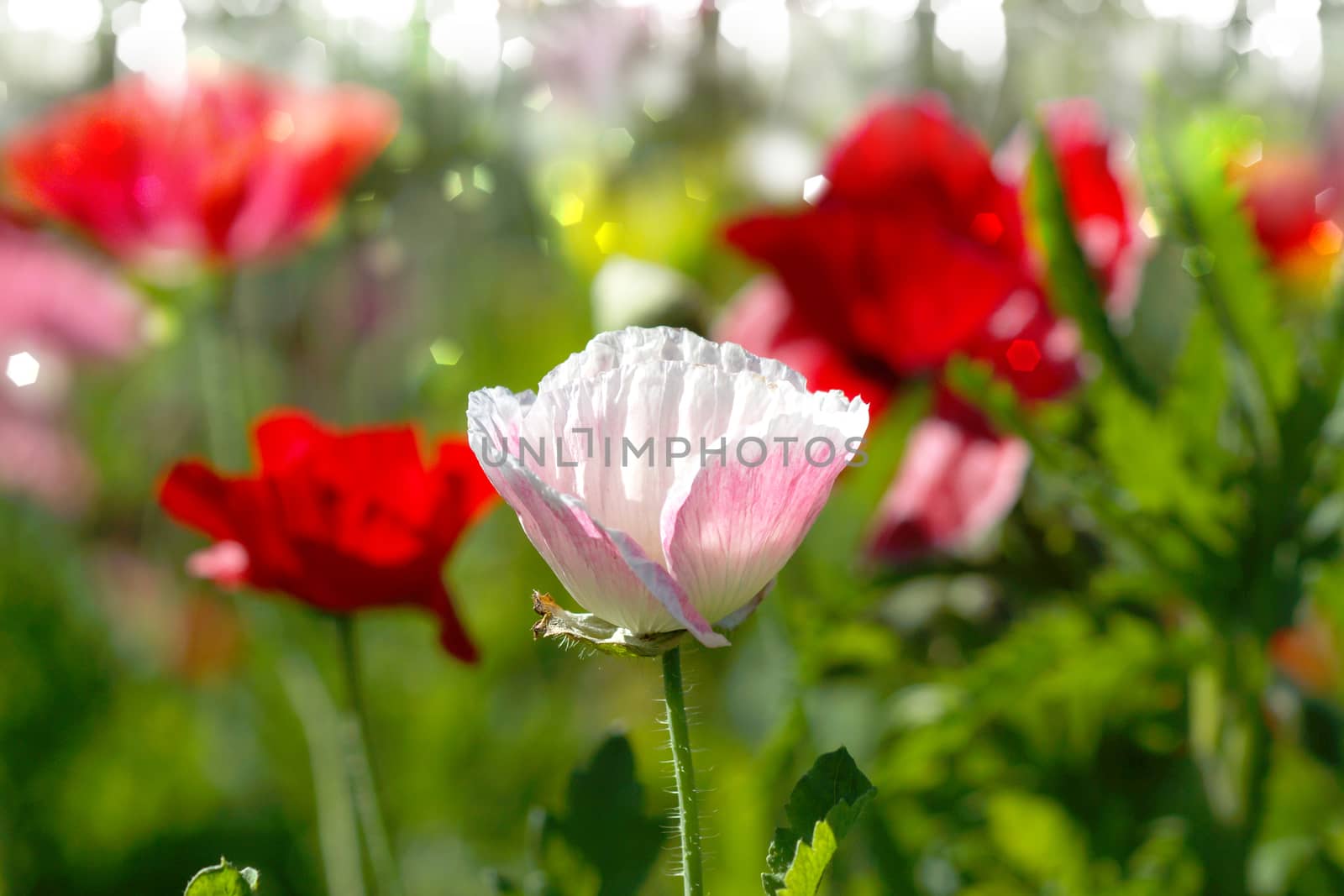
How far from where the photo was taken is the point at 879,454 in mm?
458

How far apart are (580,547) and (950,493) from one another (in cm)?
28

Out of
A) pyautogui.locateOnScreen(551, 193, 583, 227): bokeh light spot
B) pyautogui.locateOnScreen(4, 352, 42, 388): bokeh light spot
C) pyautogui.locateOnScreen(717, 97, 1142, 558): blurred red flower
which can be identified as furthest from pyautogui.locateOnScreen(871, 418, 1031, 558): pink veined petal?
pyautogui.locateOnScreen(4, 352, 42, 388): bokeh light spot

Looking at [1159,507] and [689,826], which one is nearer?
[689,826]

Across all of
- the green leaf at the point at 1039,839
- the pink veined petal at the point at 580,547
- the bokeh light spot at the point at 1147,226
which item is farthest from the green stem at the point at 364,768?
the bokeh light spot at the point at 1147,226

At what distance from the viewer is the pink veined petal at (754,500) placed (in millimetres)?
194

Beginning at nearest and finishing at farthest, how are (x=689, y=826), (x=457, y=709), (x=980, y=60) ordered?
(x=689, y=826) → (x=457, y=709) → (x=980, y=60)

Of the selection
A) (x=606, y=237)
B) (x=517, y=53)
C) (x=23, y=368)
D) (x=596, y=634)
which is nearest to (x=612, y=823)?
(x=596, y=634)

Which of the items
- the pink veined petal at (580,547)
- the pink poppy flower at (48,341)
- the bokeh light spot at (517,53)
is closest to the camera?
the pink veined petal at (580,547)

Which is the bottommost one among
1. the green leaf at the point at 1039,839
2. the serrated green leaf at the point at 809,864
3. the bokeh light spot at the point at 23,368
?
the serrated green leaf at the point at 809,864

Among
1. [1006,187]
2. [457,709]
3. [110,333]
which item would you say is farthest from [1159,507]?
[110,333]

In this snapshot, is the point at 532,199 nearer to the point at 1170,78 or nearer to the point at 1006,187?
the point at 1006,187

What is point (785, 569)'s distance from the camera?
1.59ft

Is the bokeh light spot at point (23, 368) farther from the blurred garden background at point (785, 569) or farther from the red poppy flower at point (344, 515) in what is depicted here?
the red poppy flower at point (344, 515)

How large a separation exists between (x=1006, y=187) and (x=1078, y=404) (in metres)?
0.08
